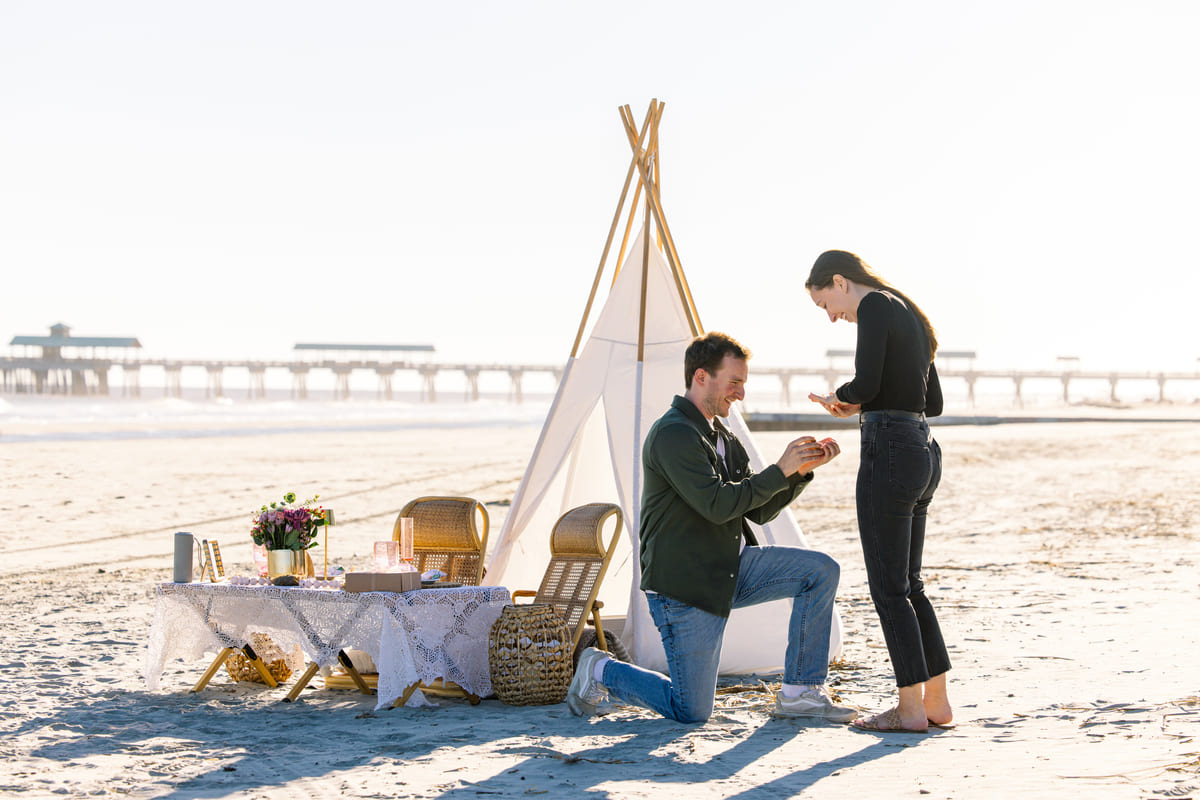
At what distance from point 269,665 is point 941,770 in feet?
10.4

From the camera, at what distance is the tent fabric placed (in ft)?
18.9

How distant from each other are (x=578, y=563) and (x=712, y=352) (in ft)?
5.46

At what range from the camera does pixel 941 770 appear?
12.5 feet

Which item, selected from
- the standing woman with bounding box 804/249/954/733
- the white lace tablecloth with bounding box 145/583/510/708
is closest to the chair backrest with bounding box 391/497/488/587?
the white lace tablecloth with bounding box 145/583/510/708

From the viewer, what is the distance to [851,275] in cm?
431

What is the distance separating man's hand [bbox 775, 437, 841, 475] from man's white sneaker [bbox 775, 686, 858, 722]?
0.93m

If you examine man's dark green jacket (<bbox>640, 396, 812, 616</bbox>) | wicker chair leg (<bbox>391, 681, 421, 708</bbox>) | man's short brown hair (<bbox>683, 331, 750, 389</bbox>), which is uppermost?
man's short brown hair (<bbox>683, 331, 750, 389</bbox>)

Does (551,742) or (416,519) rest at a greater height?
(416,519)

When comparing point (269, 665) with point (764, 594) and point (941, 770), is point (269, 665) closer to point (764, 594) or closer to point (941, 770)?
point (764, 594)

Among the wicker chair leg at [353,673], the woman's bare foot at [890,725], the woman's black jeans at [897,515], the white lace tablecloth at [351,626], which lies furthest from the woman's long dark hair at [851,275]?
the wicker chair leg at [353,673]

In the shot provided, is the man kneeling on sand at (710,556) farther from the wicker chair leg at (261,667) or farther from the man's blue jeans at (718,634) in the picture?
the wicker chair leg at (261,667)

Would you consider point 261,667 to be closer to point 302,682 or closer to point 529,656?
Result: point 302,682

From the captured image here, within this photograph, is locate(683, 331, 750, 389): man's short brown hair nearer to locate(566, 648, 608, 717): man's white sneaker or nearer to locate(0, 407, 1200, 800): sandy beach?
locate(566, 648, 608, 717): man's white sneaker

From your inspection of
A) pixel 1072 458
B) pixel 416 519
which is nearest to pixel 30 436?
pixel 1072 458
